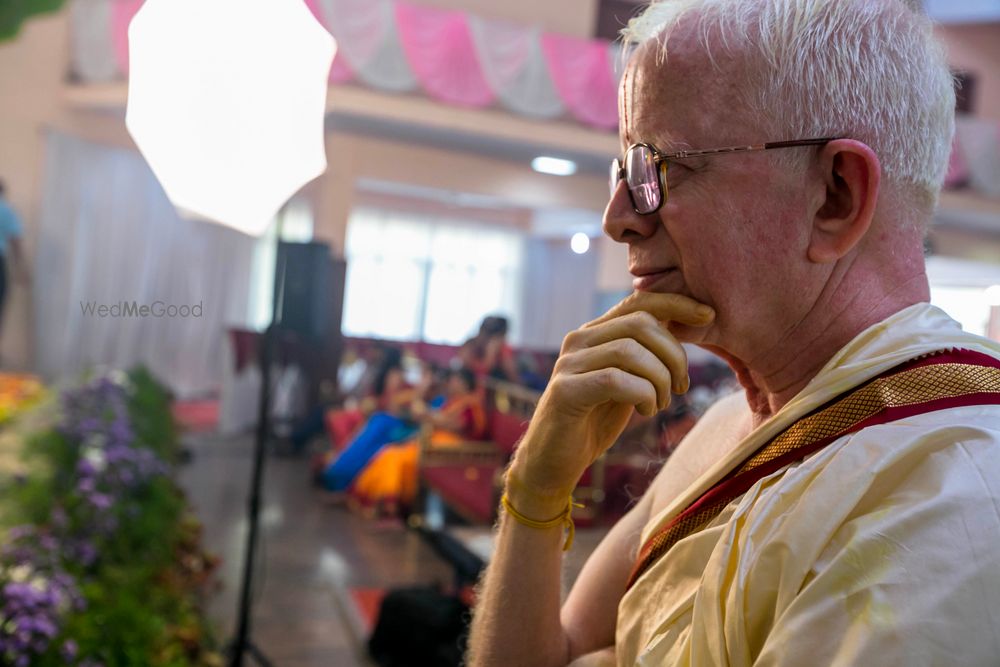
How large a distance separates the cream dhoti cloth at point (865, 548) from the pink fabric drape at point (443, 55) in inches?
298

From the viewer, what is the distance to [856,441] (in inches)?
29.4

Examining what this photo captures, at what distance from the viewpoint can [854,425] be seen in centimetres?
79

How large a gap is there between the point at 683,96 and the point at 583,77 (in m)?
8.03

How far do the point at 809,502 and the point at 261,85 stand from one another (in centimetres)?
121

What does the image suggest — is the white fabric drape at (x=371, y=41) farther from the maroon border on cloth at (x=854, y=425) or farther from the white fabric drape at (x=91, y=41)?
the maroon border on cloth at (x=854, y=425)

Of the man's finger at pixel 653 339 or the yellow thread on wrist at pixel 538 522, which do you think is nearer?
the man's finger at pixel 653 339

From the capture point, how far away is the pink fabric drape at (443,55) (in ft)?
25.9

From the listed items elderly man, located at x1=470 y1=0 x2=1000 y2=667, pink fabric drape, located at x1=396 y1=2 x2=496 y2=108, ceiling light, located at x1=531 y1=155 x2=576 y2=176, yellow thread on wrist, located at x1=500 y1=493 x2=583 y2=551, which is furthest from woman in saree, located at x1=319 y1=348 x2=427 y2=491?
elderly man, located at x1=470 y1=0 x2=1000 y2=667

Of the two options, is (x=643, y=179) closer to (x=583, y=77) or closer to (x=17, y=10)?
(x=17, y=10)

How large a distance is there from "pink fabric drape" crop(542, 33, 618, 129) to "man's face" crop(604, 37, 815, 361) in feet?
25.6

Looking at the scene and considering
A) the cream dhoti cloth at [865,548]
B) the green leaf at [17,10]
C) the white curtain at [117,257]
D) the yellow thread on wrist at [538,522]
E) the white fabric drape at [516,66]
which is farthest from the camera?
the white fabric drape at [516,66]

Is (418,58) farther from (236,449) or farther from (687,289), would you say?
(687,289)

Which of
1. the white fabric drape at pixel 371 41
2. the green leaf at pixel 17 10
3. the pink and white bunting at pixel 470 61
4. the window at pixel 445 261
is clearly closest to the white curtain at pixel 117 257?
the green leaf at pixel 17 10

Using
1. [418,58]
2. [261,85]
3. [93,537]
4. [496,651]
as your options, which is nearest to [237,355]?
[93,537]
